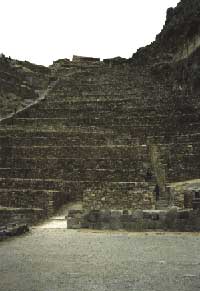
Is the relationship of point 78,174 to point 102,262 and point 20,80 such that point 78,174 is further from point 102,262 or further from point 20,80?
point 20,80

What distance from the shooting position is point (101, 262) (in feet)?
32.1

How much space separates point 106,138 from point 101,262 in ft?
56.7

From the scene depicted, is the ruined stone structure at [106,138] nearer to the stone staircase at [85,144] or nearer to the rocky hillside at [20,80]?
the stone staircase at [85,144]

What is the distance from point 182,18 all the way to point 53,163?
36.8 metres

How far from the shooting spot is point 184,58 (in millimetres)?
47844

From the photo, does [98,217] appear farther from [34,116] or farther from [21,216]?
[34,116]

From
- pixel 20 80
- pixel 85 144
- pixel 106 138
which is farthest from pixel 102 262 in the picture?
pixel 20 80

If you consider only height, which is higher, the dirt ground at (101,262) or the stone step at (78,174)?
the stone step at (78,174)

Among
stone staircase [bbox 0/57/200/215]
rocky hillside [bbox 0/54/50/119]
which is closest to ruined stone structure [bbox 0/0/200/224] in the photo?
stone staircase [bbox 0/57/200/215]

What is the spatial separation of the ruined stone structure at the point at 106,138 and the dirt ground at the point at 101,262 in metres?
5.98

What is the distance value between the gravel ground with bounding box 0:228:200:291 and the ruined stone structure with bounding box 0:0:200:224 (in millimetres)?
6011

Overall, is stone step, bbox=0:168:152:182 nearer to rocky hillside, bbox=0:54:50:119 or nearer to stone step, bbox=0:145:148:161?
stone step, bbox=0:145:148:161

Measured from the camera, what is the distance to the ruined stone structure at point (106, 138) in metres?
20.0

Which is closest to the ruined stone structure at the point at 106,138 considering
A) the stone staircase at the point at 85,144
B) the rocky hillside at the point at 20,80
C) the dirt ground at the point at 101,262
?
the stone staircase at the point at 85,144
